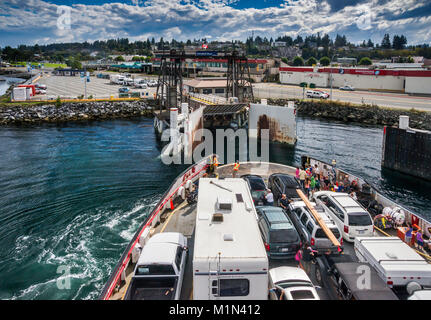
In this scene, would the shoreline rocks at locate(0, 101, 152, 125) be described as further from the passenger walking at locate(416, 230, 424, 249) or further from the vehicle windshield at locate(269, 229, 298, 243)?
the passenger walking at locate(416, 230, 424, 249)

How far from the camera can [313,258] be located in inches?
469

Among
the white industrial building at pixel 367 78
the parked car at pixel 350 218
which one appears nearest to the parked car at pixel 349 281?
the parked car at pixel 350 218

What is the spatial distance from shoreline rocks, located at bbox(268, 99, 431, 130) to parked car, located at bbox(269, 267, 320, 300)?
45.5m

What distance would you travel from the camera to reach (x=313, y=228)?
12.6m

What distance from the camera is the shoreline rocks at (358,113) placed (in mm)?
48753

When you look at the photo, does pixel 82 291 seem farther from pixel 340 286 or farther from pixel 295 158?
pixel 295 158

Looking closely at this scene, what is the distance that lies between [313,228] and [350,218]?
6.79 feet

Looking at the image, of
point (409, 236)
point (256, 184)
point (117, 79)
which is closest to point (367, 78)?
point (117, 79)

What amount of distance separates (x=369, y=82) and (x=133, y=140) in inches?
2383

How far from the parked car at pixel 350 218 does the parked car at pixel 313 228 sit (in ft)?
1.99

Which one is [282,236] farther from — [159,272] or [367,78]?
[367,78]

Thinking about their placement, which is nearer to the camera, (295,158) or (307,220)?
(307,220)

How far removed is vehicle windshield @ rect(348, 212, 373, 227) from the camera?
13.4 meters
